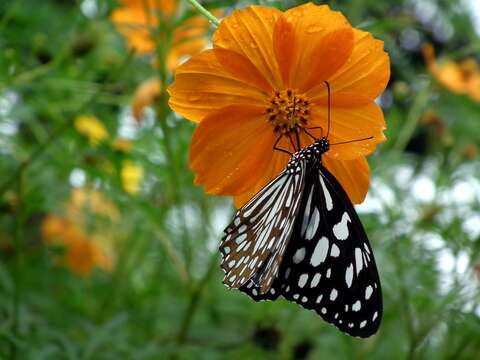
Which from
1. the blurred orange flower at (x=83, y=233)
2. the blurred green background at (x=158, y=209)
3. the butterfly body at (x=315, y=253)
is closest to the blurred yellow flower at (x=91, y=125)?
the blurred green background at (x=158, y=209)

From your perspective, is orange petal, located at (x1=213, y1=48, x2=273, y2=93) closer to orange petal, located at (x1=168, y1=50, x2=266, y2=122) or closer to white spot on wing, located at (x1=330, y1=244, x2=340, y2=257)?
orange petal, located at (x1=168, y1=50, x2=266, y2=122)

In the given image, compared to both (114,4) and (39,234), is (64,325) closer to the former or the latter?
(39,234)

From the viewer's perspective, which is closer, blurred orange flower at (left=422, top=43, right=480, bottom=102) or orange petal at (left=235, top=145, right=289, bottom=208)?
orange petal at (left=235, top=145, right=289, bottom=208)

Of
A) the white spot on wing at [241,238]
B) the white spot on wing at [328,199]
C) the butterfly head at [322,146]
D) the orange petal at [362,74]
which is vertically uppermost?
the orange petal at [362,74]

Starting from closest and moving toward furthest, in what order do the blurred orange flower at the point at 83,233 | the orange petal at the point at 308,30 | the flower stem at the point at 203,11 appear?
the flower stem at the point at 203,11 → the orange petal at the point at 308,30 → the blurred orange flower at the point at 83,233

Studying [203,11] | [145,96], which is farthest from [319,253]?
[145,96]

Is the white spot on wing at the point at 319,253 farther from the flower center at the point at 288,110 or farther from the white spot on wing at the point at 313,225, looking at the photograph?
the flower center at the point at 288,110

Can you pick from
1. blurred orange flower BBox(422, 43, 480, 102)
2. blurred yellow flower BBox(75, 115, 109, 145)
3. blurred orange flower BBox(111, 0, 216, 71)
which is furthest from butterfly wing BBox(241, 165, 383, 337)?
blurred orange flower BBox(422, 43, 480, 102)
